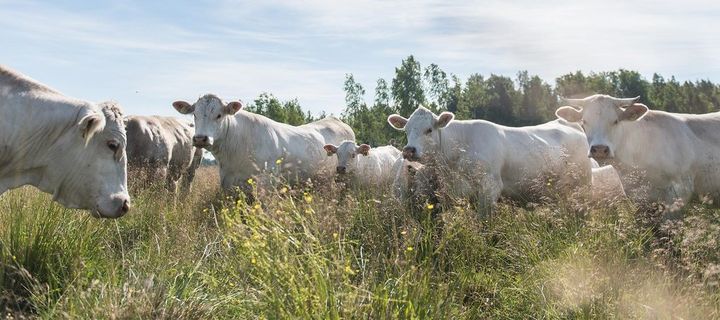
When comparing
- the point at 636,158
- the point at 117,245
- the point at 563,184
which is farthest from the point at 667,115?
the point at 117,245

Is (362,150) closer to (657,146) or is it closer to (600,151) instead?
(600,151)

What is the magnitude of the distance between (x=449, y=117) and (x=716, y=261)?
17.3ft

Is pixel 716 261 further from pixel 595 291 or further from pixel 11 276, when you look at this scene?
pixel 11 276

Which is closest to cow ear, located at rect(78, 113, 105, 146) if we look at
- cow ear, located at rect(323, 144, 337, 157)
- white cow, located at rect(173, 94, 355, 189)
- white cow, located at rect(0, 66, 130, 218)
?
white cow, located at rect(0, 66, 130, 218)

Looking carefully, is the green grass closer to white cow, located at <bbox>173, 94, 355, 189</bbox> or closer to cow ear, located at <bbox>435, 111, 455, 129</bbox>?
cow ear, located at <bbox>435, 111, 455, 129</bbox>

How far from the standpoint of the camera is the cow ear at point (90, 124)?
569 centimetres

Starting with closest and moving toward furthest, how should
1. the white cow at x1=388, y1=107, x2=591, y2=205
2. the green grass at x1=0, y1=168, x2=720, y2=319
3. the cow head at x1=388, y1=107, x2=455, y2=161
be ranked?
1. the green grass at x1=0, y1=168, x2=720, y2=319
2. the white cow at x1=388, y1=107, x2=591, y2=205
3. the cow head at x1=388, y1=107, x2=455, y2=161

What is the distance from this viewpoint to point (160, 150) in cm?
1331

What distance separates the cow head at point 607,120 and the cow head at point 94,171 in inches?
226

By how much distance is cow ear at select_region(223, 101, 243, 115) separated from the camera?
40.4 ft

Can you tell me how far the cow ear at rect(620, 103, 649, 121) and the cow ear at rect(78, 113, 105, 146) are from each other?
251 inches

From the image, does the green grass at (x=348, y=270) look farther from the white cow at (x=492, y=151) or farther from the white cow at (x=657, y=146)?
the white cow at (x=492, y=151)

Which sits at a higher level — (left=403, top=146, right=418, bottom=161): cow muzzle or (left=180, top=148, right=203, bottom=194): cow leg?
(left=403, top=146, right=418, bottom=161): cow muzzle

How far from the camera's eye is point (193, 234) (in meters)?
7.19
